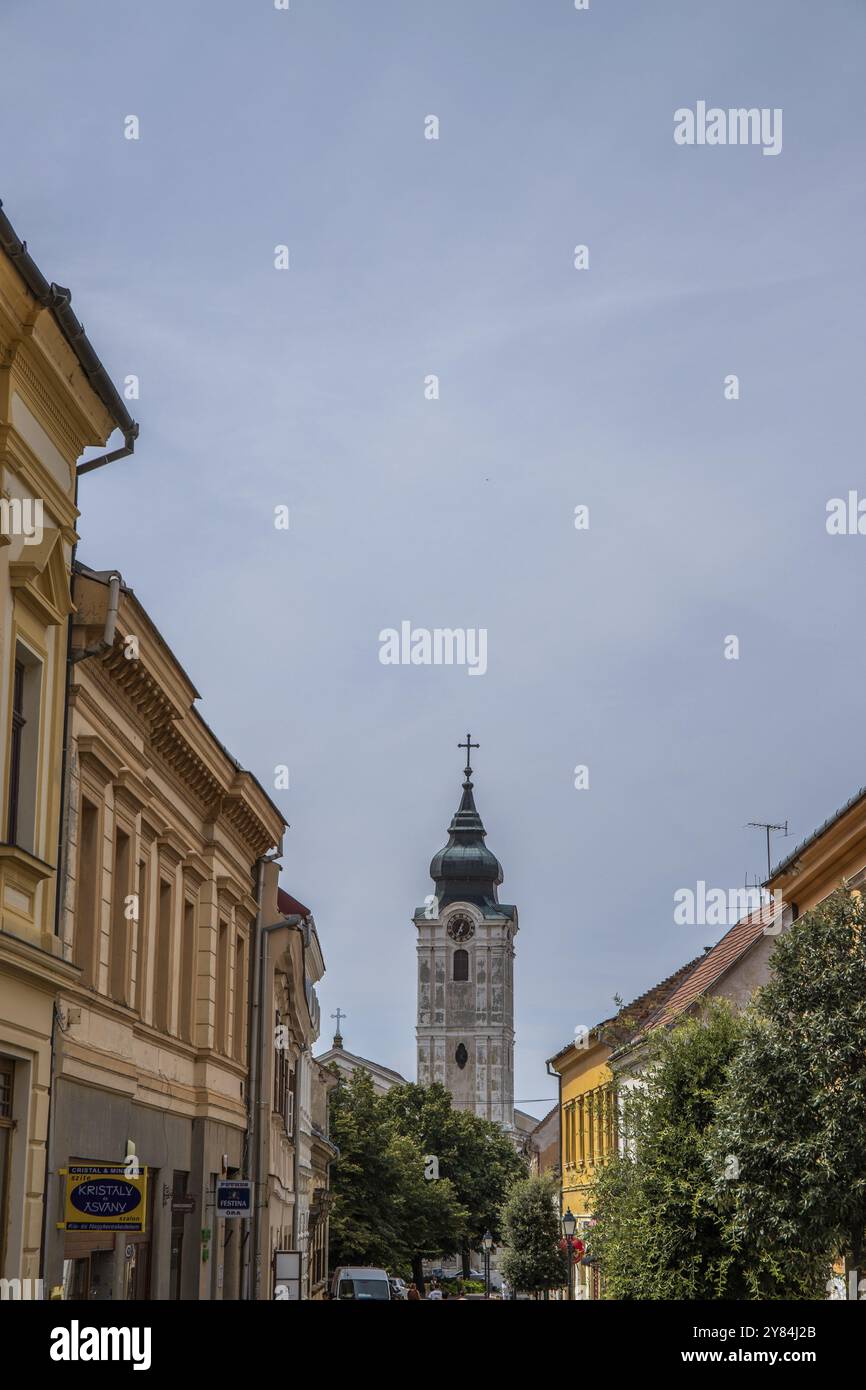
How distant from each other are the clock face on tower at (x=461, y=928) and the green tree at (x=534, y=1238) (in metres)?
98.9

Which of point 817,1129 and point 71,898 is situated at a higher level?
point 71,898

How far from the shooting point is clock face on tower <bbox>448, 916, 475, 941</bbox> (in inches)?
6594

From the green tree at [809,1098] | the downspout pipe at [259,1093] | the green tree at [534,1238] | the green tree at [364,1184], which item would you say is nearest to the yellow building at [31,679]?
the green tree at [809,1098]

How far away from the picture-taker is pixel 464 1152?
367ft

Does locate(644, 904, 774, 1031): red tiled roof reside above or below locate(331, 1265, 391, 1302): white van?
above

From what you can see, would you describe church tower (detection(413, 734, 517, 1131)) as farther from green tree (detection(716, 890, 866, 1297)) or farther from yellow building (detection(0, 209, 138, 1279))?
yellow building (detection(0, 209, 138, 1279))

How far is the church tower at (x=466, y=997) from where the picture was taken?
167 metres

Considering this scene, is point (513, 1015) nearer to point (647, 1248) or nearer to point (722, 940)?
point (722, 940)

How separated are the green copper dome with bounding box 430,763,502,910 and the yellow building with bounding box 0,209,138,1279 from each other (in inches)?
6027

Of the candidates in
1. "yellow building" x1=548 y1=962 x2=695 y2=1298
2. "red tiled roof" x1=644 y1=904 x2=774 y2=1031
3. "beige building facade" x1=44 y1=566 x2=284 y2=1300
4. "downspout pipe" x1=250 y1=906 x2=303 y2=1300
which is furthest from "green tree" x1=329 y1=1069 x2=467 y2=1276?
"beige building facade" x1=44 y1=566 x2=284 y2=1300

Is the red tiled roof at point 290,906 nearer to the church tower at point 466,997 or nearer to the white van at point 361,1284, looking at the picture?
the white van at point 361,1284

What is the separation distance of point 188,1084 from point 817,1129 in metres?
8.47
